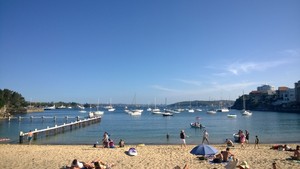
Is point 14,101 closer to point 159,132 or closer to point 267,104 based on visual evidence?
point 159,132

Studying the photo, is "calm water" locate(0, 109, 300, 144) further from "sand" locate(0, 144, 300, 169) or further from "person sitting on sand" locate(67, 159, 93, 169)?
"person sitting on sand" locate(67, 159, 93, 169)

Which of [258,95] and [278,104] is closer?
[278,104]

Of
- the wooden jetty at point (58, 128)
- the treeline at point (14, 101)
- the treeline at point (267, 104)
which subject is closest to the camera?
the wooden jetty at point (58, 128)

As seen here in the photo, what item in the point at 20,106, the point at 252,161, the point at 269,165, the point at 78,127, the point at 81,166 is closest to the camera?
the point at 81,166

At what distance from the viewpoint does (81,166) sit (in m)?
16.0

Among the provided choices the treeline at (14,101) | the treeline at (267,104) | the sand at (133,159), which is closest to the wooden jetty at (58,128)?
the sand at (133,159)

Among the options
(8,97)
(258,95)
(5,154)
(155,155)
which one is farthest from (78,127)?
(258,95)

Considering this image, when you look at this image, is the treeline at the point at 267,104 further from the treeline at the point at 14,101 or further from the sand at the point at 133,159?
the treeline at the point at 14,101

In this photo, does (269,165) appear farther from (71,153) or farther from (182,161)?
(71,153)

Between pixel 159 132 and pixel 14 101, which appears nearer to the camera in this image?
pixel 159 132

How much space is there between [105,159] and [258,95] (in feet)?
593

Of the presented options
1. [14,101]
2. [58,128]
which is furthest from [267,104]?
[58,128]

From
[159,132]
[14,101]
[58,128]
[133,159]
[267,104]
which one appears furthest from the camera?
[267,104]

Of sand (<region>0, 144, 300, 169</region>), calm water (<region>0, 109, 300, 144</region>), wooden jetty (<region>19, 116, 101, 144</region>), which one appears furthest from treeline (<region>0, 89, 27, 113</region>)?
sand (<region>0, 144, 300, 169</region>)
